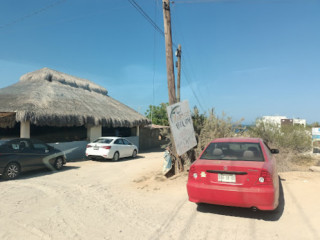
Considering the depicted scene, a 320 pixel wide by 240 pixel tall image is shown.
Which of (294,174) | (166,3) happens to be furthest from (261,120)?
(166,3)

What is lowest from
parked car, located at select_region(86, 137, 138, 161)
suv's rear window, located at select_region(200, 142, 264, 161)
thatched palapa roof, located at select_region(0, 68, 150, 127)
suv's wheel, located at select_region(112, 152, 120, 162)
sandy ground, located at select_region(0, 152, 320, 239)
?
sandy ground, located at select_region(0, 152, 320, 239)

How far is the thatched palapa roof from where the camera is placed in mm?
13586

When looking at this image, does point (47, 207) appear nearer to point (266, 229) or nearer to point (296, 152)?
point (266, 229)

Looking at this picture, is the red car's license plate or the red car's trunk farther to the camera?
the red car's license plate

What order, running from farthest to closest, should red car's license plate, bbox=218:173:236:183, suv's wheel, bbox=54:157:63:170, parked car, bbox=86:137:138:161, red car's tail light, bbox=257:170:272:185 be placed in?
parked car, bbox=86:137:138:161 < suv's wheel, bbox=54:157:63:170 < red car's license plate, bbox=218:173:236:183 < red car's tail light, bbox=257:170:272:185

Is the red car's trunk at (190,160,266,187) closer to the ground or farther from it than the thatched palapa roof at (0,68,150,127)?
closer to the ground

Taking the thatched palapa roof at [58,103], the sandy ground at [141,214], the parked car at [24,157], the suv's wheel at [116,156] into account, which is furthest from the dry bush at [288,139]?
the parked car at [24,157]

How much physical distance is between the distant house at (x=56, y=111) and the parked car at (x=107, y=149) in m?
2.10

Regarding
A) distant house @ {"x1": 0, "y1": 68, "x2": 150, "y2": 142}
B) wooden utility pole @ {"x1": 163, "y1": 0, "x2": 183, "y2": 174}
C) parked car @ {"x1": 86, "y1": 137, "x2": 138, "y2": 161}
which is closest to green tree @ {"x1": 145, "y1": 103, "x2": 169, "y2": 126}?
distant house @ {"x1": 0, "y1": 68, "x2": 150, "y2": 142}

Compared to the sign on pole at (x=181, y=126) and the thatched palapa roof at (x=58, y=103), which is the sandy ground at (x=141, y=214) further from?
the thatched palapa roof at (x=58, y=103)

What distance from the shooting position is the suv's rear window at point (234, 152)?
208 inches

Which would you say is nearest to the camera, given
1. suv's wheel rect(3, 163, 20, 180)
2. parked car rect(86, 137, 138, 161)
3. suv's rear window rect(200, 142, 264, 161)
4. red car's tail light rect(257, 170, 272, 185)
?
red car's tail light rect(257, 170, 272, 185)

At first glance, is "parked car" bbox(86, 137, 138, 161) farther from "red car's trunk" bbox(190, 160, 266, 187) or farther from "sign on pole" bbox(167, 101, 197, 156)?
"red car's trunk" bbox(190, 160, 266, 187)

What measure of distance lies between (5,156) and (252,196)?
8.26 meters
